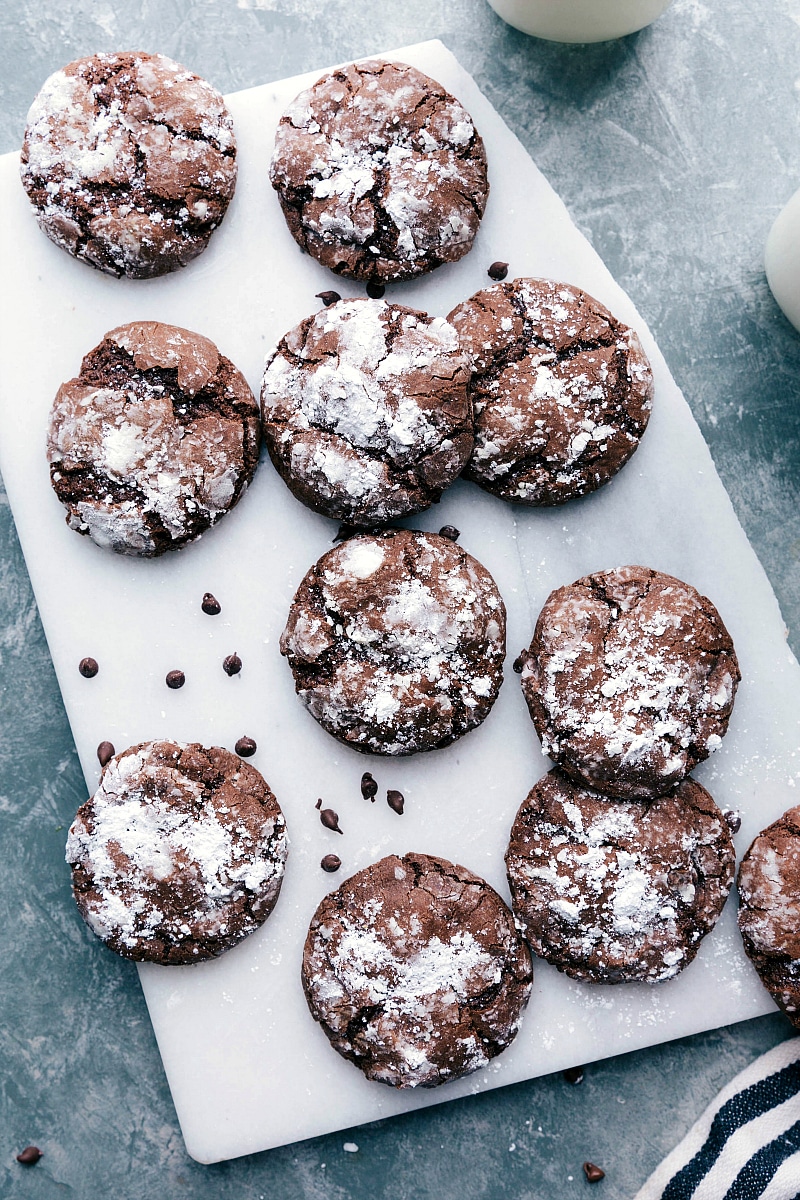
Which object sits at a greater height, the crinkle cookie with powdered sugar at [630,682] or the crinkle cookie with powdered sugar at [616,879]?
the crinkle cookie with powdered sugar at [630,682]

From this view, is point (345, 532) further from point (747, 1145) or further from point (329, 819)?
point (747, 1145)

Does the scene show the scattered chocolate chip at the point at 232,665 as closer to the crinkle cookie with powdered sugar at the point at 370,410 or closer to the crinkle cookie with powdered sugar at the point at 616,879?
the crinkle cookie with powdered sugar at the point at 370,410

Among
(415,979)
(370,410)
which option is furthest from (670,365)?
(415,979)

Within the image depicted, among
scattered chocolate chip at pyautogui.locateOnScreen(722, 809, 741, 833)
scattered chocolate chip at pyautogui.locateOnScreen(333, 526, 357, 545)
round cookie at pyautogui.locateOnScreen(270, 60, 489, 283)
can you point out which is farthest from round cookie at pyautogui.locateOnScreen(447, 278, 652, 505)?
scattered chocolate chip at pyautogui.locateOnScreen(722, 809, 741, 833)

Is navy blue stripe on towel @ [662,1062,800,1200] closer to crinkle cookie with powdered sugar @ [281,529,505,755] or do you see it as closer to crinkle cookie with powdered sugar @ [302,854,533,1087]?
crinkle cookie with powdered sugar @ [302,854,533,1087]

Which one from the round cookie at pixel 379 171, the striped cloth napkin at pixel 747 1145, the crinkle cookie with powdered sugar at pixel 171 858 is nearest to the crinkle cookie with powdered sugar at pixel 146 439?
the round cookie at pixel 379 171

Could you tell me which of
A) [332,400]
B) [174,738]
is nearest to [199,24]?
[332,400]
